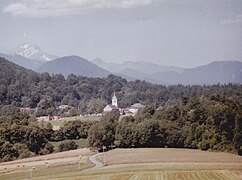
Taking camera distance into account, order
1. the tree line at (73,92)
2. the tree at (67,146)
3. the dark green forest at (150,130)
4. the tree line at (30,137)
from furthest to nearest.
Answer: the tree line at (73,92) < the tree at (67,146) < the tree line at (30,137) < the dark green forest at (150,130)

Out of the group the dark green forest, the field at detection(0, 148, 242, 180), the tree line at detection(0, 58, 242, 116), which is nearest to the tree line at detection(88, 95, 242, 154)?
the dark green forest

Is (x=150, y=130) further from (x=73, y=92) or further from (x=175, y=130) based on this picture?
(x=73, y=92)

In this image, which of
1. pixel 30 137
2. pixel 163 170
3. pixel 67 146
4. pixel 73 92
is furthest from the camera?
pixel 73 92

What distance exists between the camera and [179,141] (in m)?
32.8

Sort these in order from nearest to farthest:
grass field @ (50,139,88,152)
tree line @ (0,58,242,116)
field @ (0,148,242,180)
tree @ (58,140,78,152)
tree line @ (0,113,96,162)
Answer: field @ (0,148,242,180)
tree line @ (0,113,96,162)
tree @ (58,140,78,152)
grass field @ (50,139,88,152)
tree line @ (0,58,242,116)

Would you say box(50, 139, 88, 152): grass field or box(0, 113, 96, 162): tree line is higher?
box(0, 113, 96, 162): tree line

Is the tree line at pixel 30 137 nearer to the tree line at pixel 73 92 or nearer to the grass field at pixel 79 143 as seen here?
the grass field at pixel 79 143

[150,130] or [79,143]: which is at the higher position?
[150,130]

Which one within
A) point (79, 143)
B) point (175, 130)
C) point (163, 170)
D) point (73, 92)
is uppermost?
point (73, 92)

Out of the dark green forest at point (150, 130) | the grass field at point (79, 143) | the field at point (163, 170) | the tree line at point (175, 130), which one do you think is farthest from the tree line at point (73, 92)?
Answer: the field at point (163, 170)

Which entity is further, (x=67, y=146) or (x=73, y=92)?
(x=73, y=92)

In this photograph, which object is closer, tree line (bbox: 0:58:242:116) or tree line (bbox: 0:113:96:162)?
tree line (bbox: 0:113:96:162)

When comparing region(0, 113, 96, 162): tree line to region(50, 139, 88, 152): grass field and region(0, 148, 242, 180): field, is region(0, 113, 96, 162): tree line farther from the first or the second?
region(0, 148, 242, 180): field

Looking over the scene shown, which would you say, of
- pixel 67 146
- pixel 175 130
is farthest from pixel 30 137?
pixel 175 130
